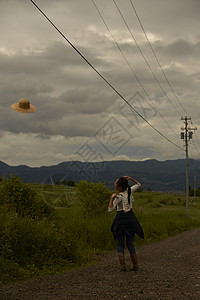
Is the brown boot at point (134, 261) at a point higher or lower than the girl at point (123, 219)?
lower

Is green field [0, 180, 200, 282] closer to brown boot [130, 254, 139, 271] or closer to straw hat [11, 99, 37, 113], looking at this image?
brown boot [130, 254, 139, 271]

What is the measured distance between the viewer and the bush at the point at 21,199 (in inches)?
550

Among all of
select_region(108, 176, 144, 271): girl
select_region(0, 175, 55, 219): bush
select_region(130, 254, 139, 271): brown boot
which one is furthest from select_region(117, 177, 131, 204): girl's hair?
select_region(0, 175, 55, 219): bush

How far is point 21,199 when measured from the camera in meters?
14.1

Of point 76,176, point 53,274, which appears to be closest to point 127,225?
point 53,274

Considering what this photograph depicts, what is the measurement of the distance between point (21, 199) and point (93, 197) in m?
12.1

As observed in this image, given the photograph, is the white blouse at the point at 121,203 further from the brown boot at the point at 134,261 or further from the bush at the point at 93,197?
the bush at the point at 93,197

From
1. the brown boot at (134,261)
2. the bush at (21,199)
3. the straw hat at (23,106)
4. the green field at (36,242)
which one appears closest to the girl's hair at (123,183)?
the brown boot at (134,261)

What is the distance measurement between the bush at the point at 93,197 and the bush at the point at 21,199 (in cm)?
1107

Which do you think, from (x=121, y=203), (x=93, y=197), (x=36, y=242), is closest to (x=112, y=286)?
(x=121, y=203)

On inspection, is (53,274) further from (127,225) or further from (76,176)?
(76,176)

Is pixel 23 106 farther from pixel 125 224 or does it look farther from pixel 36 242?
pixel 125 224

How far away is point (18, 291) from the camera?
293 inches

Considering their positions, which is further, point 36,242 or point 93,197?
point 93,197
